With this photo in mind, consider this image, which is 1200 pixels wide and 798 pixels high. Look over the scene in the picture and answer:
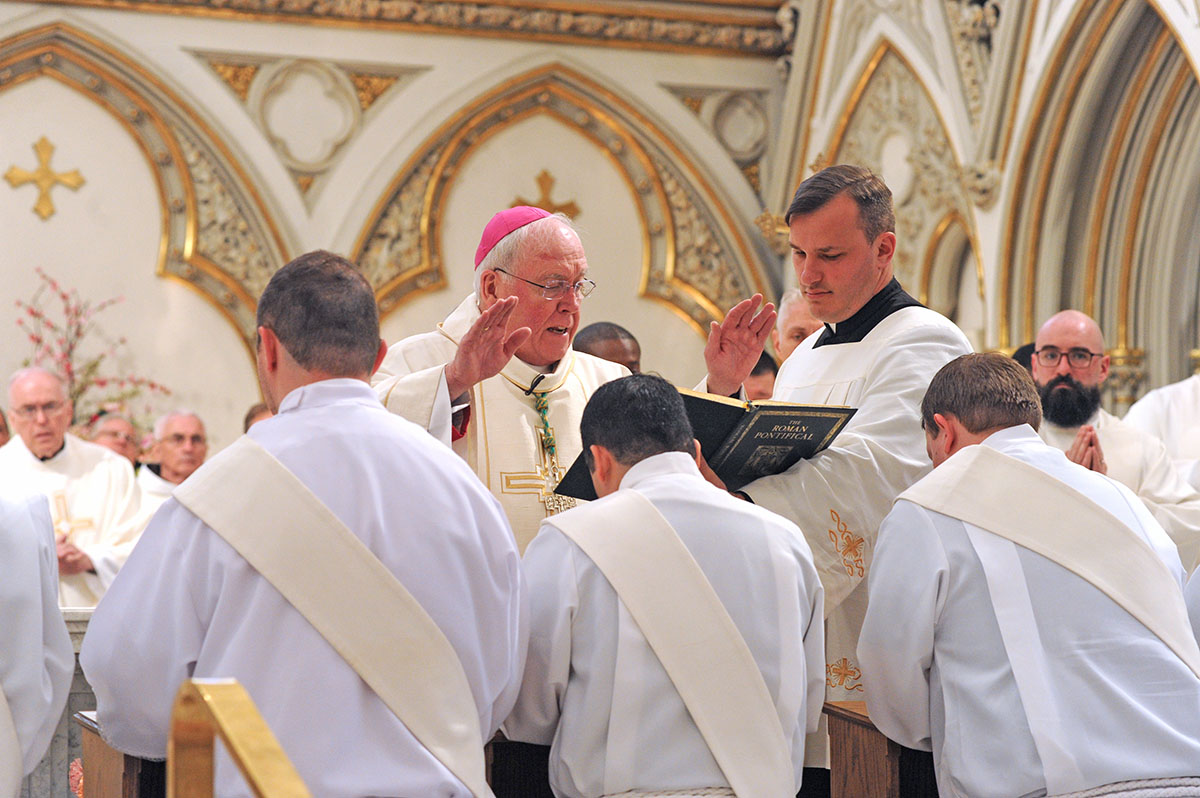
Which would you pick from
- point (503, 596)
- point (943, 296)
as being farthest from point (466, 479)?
point (943, 296)

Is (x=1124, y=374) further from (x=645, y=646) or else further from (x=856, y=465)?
(x=645, y=646)

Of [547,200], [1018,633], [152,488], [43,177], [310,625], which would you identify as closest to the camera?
[310,625]

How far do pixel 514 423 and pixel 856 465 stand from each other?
0.94m

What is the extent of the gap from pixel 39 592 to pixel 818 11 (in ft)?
25.5

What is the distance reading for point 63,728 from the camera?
443cm

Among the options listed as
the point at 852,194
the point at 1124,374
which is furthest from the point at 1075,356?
the point at 852,194

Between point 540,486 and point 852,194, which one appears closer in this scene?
point 852,194

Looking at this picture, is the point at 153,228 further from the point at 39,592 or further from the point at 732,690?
the point at 732,690

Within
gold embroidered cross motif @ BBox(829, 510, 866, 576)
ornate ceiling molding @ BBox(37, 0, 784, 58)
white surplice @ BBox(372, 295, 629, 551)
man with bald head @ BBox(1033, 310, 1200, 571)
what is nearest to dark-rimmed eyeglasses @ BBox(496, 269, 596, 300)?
white surplice @ BBox(372, 295, 629, 551)

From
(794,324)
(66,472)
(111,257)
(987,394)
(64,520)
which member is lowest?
(64,520)

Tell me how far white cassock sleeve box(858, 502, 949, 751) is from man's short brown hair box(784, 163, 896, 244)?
91cm

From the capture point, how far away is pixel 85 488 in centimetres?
757

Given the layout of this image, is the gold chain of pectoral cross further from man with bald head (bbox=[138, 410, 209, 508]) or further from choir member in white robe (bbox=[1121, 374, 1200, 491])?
man with bald head (bbox=[138, 410, 209, 508])

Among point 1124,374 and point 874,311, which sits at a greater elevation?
point 874,311
